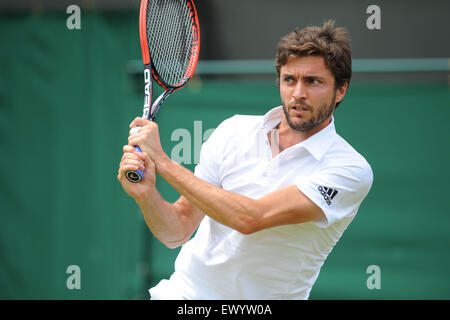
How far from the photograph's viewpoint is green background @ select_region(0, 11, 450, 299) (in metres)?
4.10

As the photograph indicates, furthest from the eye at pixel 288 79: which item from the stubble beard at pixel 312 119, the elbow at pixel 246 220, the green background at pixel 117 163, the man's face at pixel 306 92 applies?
the green background at pixel 117 163

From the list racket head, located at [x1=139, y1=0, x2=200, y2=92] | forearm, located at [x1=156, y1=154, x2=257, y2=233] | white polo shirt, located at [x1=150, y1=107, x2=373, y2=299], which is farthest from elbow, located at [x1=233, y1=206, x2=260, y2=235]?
racket head, located at [x1=139, y1=0, x2=200, y2=92]

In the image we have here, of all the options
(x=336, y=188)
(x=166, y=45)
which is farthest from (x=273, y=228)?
(x=166, y=45)

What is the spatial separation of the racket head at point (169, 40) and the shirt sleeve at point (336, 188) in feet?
2.51

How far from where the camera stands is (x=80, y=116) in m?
4.77

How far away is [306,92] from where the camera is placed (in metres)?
2.59

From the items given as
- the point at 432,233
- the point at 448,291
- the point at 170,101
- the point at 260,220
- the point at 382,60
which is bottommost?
the point at 448,291

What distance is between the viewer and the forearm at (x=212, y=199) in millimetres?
2312

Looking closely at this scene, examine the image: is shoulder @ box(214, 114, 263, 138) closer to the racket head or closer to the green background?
the racket head

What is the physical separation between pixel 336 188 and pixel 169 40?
104 cm

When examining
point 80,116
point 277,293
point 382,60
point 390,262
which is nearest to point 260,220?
point 277,293

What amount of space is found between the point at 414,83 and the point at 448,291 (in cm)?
138

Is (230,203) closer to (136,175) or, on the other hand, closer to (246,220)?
(246,220)

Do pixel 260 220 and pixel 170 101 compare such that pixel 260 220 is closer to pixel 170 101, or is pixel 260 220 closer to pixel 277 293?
pixel 277 293
